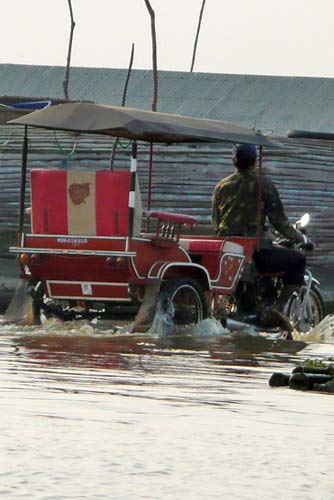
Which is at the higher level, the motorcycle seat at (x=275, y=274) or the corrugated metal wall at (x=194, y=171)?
the corrugated metal wall at (x=194, y=171)

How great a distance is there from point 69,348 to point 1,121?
17.5m

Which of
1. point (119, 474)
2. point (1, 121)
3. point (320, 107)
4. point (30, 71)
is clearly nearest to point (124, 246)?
point (119, 474)

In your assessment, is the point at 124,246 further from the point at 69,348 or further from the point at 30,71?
the point at 30,71

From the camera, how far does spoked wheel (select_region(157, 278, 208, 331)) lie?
13742 millimetres

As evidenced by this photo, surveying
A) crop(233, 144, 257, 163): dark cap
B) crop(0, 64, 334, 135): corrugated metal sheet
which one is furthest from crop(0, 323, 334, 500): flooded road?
crop(0, 64, 334, 135): corrugated metal sheet

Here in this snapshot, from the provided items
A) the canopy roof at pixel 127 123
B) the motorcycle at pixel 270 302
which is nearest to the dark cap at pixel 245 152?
the canopy roof at pixel 127 123

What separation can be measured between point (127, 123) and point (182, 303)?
1561mm

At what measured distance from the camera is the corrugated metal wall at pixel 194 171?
27094 millimetres

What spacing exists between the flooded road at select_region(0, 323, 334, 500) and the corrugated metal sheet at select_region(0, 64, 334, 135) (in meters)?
27.3

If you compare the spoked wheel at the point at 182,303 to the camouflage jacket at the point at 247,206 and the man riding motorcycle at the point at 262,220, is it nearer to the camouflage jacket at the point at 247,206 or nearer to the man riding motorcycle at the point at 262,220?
the man riding motorcycle at the point at 262,220

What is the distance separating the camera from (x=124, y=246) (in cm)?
1328

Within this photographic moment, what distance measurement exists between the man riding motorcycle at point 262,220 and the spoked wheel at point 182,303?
0.87 metres

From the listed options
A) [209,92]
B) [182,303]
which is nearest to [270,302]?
[182,303]

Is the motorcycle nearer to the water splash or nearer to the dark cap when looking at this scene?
the water splash
